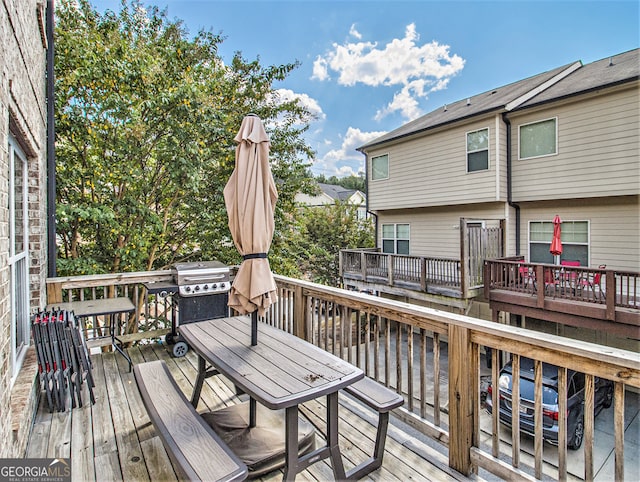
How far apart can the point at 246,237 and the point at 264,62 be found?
704 centimetres

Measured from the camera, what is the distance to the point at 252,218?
231cm

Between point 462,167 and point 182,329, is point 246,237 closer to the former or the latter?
point 182,329

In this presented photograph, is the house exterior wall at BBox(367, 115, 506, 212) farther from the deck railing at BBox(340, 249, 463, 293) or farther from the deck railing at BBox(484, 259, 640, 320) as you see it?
the deck railing at BBox(484, 259, 640, 320)

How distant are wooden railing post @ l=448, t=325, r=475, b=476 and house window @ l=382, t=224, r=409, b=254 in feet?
33.0

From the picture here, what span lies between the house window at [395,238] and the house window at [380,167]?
5.96 feet

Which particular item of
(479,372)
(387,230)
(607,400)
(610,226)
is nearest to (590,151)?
(610,226)

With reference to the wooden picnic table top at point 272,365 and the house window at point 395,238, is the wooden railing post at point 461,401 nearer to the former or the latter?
the wooden picnic table top at point 272,365

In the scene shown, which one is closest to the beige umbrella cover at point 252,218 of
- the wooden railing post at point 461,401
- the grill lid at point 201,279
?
the wooden railing post at point 461,401

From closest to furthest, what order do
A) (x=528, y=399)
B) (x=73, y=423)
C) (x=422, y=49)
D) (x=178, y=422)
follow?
(x=178, y=422) → (x=73, y=423) → (x=528, y=399) → (x=422, y=49)

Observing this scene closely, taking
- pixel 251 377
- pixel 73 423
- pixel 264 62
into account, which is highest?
pixel 264 62

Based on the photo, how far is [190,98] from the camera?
5.61 meters

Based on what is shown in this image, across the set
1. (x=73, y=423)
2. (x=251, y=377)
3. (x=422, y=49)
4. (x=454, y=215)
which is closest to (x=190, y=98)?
(x=73, y=423)

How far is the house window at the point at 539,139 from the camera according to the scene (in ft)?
28.0

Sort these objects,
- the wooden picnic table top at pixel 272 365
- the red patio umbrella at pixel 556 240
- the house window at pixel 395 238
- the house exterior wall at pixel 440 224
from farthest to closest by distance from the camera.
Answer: the house window at pixel 395 238 < the house exterior wall at pixel 440 224 < the red patio umbrella at pixel 556 240 < the wooden picnic table top at pixel 272 365
